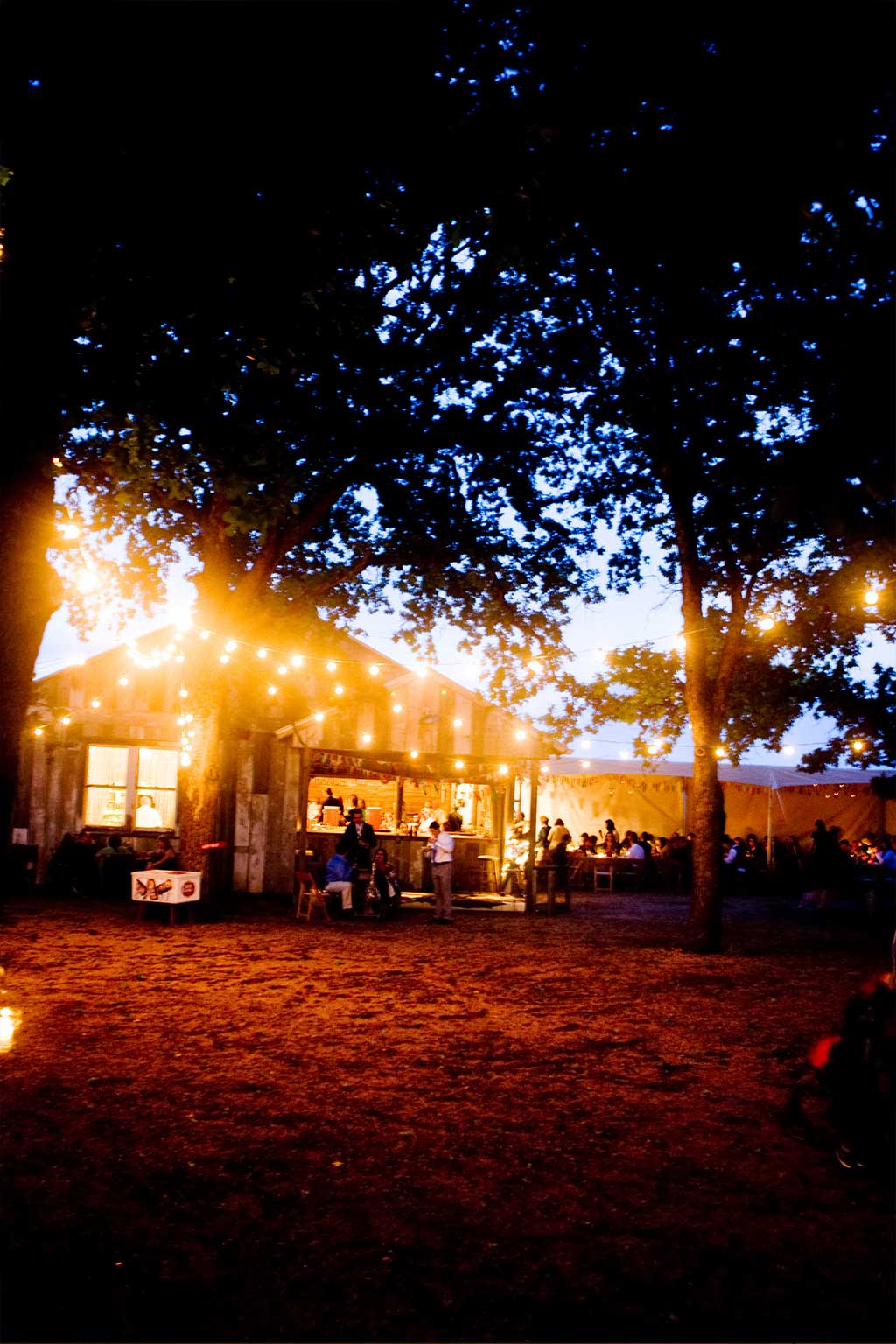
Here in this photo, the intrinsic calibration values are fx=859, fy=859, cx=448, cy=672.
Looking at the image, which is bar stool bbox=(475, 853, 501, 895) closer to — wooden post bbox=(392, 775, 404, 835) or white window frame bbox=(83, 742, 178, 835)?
wooden post bbox=(392, 775, 404, 835)

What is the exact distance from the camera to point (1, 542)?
3.84 metres

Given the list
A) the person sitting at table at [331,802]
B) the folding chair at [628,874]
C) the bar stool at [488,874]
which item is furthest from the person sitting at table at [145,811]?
the folding chair at [628,874]

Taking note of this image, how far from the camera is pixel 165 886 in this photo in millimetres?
13992

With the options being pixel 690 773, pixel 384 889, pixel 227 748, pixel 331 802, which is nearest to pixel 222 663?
pixel 227 748

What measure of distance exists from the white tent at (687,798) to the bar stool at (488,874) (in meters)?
4.84

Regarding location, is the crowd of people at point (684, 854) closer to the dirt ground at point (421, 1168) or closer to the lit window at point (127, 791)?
the lit window at point (127, 791)

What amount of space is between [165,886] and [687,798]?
1734 centimetres

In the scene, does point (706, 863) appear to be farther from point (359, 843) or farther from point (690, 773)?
point (690, 773)

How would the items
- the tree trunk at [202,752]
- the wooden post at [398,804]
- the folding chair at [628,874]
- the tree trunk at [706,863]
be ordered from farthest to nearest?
the folding chair at [628,874] < the wooden post at [398,804] < the tree trunk at [202,752] < the tree trunk at [706,863]

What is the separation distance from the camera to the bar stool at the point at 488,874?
21484mm

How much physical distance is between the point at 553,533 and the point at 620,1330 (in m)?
13.7

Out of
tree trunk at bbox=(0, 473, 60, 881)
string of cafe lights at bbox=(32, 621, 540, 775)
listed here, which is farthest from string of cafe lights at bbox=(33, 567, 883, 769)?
tree trunk at bbox=(0, 473, 60, 881)

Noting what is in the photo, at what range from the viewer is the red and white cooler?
13.9m

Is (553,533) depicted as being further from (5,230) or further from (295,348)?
(5,230)
